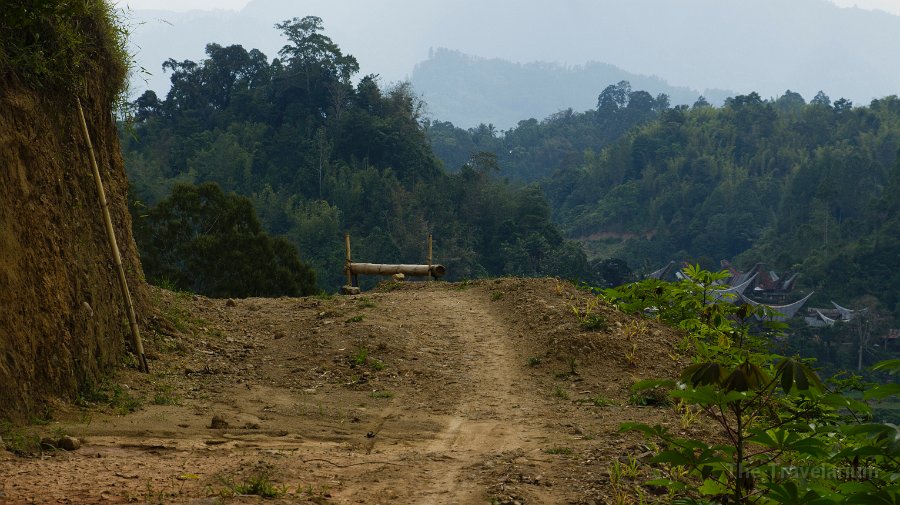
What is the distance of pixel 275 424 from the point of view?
662 cm

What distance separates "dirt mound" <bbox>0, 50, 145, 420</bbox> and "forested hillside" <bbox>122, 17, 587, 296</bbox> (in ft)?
114

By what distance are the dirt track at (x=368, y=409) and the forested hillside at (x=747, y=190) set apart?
41.9 metres

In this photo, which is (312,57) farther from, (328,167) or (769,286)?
(769,286)

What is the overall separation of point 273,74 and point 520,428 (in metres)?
53.2

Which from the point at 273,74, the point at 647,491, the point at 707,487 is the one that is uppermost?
the point at 273,74

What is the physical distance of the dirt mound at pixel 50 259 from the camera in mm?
5969

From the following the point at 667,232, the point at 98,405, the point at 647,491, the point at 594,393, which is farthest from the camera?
the point at 667,232

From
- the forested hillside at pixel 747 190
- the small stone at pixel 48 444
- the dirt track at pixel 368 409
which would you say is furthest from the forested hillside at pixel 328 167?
the small stone at pixel 48 444

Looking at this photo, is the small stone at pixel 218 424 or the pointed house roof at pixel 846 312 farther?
the pointed house roof at pixel 846 312

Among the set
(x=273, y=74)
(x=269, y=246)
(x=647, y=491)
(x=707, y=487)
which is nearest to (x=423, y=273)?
(x=269, y=246)

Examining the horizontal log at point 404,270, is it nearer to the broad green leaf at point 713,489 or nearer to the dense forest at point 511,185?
the dense forest at point 511,185

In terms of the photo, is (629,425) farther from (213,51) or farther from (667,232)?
(667,232)

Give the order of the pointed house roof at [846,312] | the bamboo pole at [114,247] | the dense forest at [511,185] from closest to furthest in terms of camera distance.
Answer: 1. the bamboo pole at [114,247]
2. the pointed house roof at [846,312]
3. the dense forest at [511,185]

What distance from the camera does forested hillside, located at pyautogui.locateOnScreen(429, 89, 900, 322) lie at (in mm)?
51375
